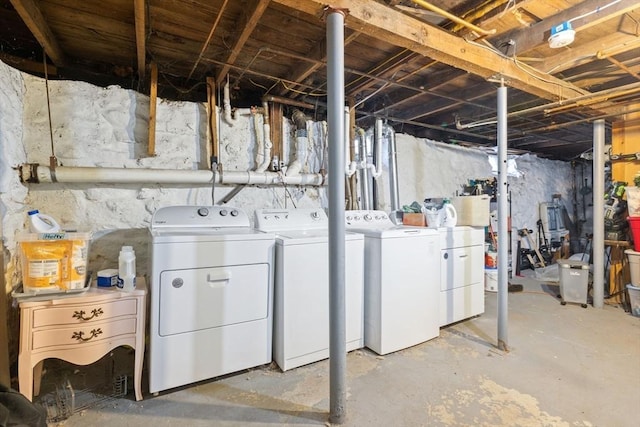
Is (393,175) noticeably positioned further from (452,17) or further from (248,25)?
(248,25)

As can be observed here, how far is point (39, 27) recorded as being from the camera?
5.77 feet

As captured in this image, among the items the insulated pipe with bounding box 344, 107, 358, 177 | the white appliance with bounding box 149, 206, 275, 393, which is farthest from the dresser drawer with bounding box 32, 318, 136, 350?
the insulated pipe with bounding box 344, 107, 358, 177

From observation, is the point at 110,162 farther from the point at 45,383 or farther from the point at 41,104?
the point at 45,383

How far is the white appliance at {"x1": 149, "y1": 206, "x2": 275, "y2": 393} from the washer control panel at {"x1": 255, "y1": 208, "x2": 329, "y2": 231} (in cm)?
34

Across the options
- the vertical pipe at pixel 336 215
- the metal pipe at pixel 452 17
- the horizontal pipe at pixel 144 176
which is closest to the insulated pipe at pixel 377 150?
the horizontal pipe at pixel 144 176

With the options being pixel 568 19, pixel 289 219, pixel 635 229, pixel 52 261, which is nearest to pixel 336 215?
pixel 289 219

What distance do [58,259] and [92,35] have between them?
153 centimetres

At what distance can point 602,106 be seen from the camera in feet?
9.91

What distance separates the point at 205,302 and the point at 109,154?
143 centimetres

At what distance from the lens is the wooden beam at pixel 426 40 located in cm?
160

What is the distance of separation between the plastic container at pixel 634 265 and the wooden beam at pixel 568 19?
2309 mm

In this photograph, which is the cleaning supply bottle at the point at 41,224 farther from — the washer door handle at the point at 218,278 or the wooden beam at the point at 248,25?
the wooden beam at the point at 248,25

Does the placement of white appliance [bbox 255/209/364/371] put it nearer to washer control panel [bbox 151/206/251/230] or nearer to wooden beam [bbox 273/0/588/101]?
washer control panel [bbox 151/206/251/230]

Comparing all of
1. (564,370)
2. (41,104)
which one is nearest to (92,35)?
(41,104)
